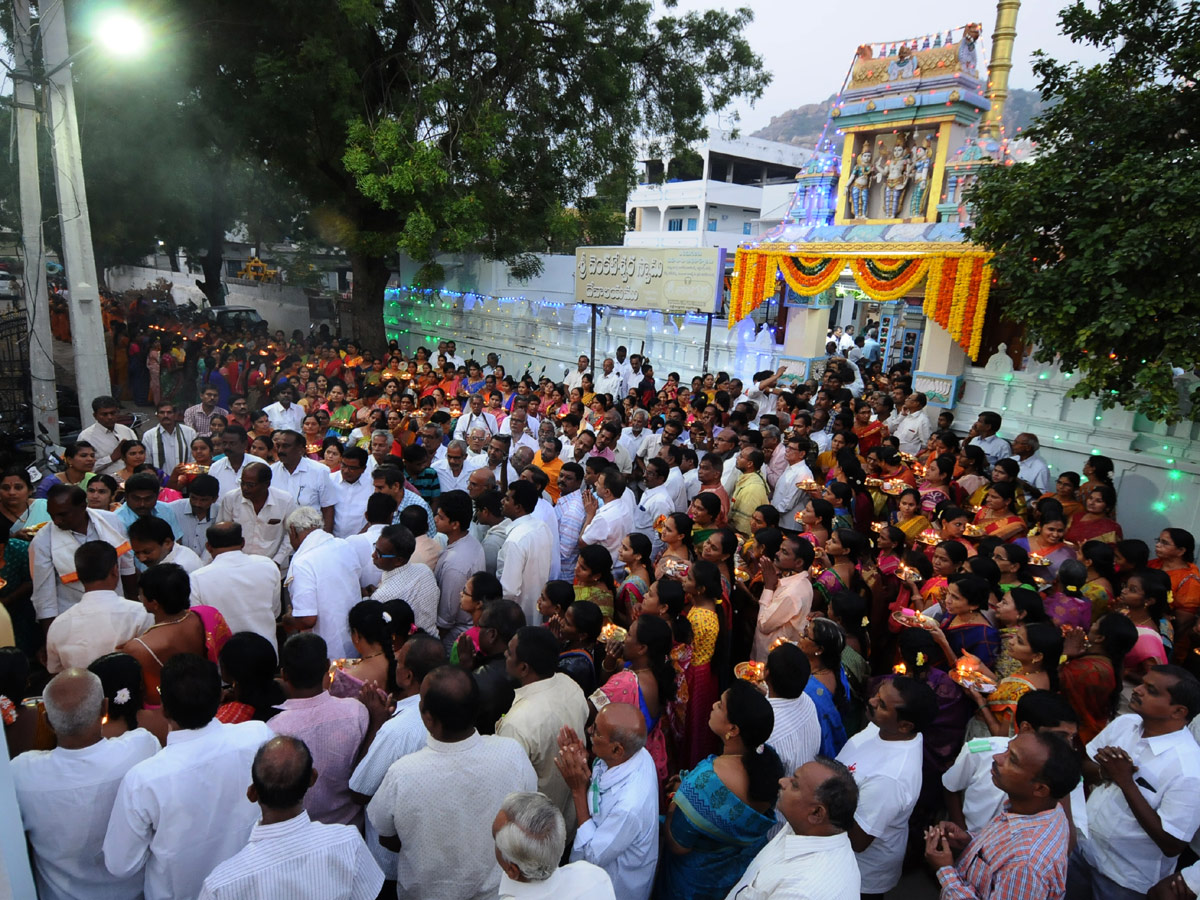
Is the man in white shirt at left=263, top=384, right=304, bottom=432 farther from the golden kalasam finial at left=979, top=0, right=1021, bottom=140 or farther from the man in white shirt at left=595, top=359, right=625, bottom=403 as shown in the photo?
the golden kalasam finial at left=979, top=0, right=1021, bottom=140

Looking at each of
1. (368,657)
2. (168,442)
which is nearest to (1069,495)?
(368,657)

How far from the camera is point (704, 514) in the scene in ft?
17.1

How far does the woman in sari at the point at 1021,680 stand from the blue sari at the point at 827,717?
62cm

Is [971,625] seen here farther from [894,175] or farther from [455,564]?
[894,175]

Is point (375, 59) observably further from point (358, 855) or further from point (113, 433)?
point (358, 855)

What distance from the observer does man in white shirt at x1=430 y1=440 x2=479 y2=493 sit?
6379mm

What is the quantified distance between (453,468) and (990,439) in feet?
19.4

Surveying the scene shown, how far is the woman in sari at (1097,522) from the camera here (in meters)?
6.01

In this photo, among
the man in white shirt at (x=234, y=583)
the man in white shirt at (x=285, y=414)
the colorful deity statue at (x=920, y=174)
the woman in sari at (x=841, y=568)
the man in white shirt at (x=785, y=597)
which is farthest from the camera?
the colorful deity statue at (x=920, y=174)

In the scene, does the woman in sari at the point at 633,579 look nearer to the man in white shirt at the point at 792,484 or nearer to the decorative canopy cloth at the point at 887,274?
the man in white shirt at the point at 792,484

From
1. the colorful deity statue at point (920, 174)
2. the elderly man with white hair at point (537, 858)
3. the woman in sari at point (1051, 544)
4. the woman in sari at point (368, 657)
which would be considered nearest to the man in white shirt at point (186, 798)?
the woman in sari at point (368, 657)

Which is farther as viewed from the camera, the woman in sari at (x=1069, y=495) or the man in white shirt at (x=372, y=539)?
the woman in sari at (x=1069, y=495)

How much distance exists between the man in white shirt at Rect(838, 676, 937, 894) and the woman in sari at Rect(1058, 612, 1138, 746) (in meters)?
1.28

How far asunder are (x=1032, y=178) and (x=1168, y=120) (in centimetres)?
108
